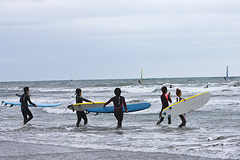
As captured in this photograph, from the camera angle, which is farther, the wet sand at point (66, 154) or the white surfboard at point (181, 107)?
the white surfboard at point (181, 107)

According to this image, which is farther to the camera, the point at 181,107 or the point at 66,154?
the point at 181,107

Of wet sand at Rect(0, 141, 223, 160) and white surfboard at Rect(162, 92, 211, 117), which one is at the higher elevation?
white surfboard at Rect(162, 92, 211, 117)

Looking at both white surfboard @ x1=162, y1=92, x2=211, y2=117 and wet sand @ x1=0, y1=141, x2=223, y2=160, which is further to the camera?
white surfboard @ x1=162, y1=92, x2=211, y2=117

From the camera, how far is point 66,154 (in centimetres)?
639

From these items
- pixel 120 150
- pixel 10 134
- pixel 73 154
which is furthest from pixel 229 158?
pixel 10 134

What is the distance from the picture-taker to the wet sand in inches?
239

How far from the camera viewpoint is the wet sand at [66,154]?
6059 mm

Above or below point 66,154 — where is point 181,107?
above

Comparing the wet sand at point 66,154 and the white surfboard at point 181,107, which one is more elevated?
the white surfboard at point 181,107

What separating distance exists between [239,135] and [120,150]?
3182 mm

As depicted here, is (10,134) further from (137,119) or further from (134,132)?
(137,119)

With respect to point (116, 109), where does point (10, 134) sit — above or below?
below

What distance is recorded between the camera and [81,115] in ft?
36.5

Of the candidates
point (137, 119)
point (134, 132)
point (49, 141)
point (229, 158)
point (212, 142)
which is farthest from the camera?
point (137, 119)
